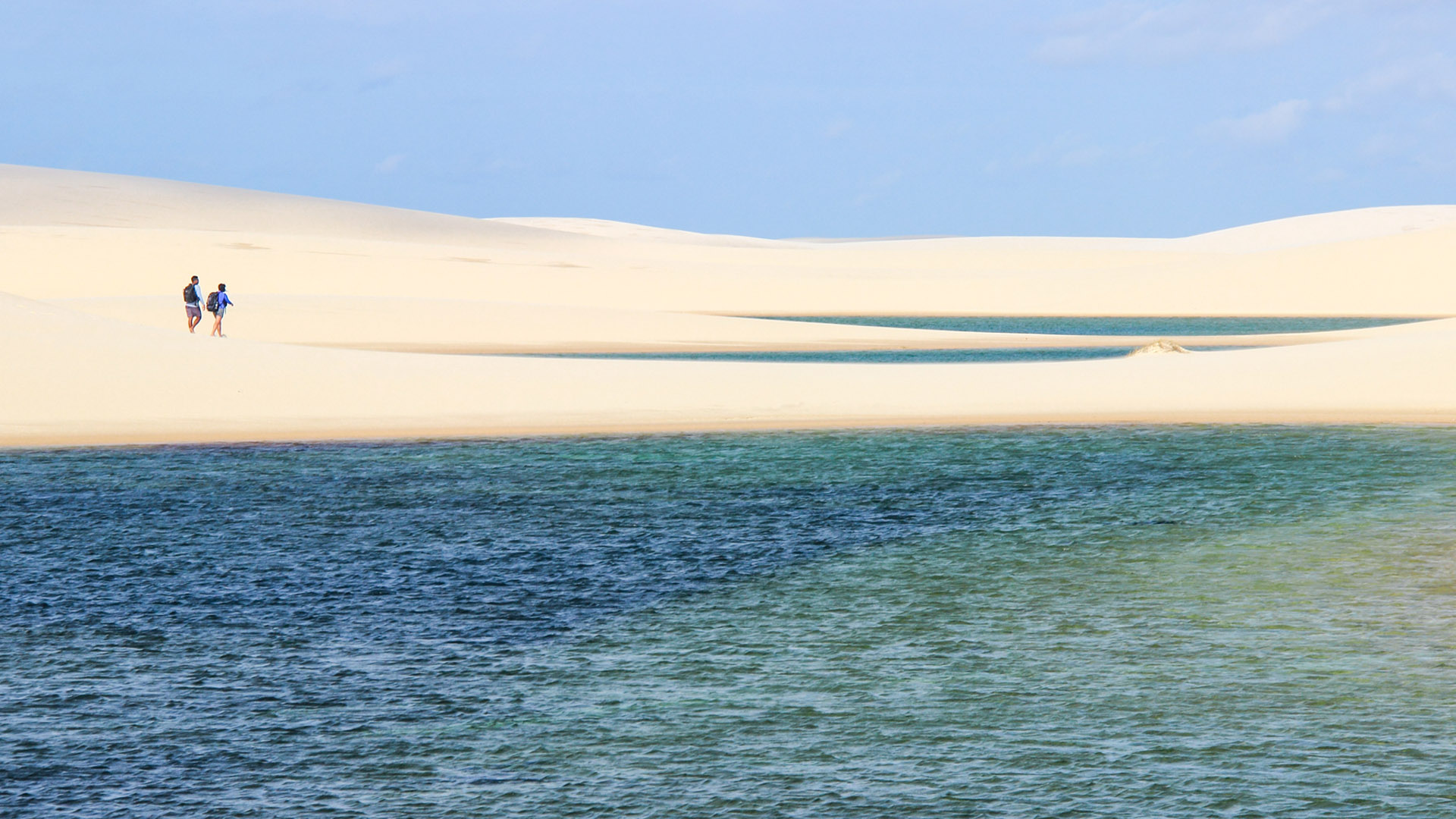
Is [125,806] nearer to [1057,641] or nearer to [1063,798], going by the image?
[1063,798]

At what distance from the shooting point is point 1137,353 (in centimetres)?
3381

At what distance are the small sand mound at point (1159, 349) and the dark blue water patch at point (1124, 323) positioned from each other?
16.7m

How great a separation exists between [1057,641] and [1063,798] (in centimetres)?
291

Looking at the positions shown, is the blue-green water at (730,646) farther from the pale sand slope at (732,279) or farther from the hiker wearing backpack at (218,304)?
the pale sand slope at (732,279)

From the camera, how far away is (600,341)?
151 feet

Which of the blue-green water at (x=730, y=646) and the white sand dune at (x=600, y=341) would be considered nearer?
the blue-green water at (x=730, y=646)

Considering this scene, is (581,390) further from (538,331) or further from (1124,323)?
(1124,323)

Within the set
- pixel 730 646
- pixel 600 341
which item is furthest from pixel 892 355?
pixel 730 646

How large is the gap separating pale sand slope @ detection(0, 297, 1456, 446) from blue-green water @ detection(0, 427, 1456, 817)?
6156mm

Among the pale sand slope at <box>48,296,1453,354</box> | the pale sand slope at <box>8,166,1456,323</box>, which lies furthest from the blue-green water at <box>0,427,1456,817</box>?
the pale sand slope at <box>8,166,1456,323</box>

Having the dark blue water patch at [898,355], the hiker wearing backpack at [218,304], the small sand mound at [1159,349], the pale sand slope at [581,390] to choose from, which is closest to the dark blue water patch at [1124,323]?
the dark blue water patch at [898,355]

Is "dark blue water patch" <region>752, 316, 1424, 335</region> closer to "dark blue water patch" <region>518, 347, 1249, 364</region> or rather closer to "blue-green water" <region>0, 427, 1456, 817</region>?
"dark blue water patch" <region>518, 347, 1249, 364</region>

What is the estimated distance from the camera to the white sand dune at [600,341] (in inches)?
973

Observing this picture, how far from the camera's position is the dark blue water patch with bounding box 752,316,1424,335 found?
54.3 m
